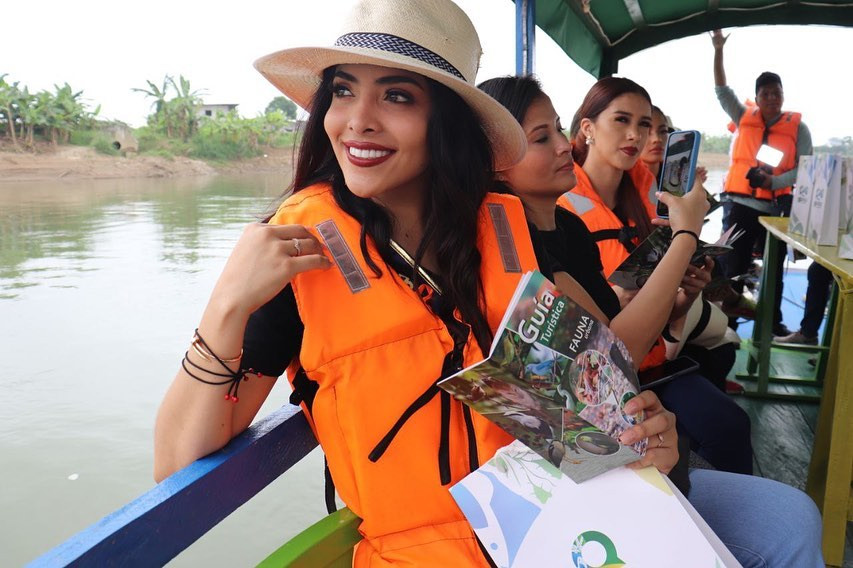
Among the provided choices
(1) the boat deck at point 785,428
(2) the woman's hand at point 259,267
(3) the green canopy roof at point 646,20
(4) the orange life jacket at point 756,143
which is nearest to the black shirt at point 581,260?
(2) the woman's hand at point 259,267

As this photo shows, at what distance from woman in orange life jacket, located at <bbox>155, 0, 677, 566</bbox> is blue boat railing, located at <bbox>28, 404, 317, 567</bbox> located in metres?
0.04

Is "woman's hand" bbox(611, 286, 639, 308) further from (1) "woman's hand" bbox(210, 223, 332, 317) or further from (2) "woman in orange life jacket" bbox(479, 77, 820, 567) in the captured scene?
(1) "woman's hand" bbox(210, 223, 332, 317)

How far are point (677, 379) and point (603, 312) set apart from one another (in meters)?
0.49

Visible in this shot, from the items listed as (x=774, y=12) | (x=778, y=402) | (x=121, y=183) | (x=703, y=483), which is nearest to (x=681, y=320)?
(x=703, y=483)

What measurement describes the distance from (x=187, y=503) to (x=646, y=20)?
13.2ft

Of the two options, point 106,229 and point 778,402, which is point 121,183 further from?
point 778,402

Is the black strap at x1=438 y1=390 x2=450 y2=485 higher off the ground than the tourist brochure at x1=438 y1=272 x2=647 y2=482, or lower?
lower

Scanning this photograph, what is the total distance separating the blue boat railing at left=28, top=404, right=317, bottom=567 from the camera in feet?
2.41

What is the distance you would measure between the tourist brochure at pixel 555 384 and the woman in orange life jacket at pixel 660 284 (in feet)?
1.21

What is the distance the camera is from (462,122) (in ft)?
3.66

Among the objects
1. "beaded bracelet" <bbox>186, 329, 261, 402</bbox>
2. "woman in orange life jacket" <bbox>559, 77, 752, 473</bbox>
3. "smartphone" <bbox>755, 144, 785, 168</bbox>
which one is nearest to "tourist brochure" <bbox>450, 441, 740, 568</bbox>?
"beaded bracelet" <bbox>186, 329, 261, 402</bbox>

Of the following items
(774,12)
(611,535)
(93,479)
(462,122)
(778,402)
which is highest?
(774,12)

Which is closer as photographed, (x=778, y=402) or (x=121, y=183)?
(x=778, y=402)

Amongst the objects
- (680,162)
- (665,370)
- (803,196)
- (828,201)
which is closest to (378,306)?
(680,162)
